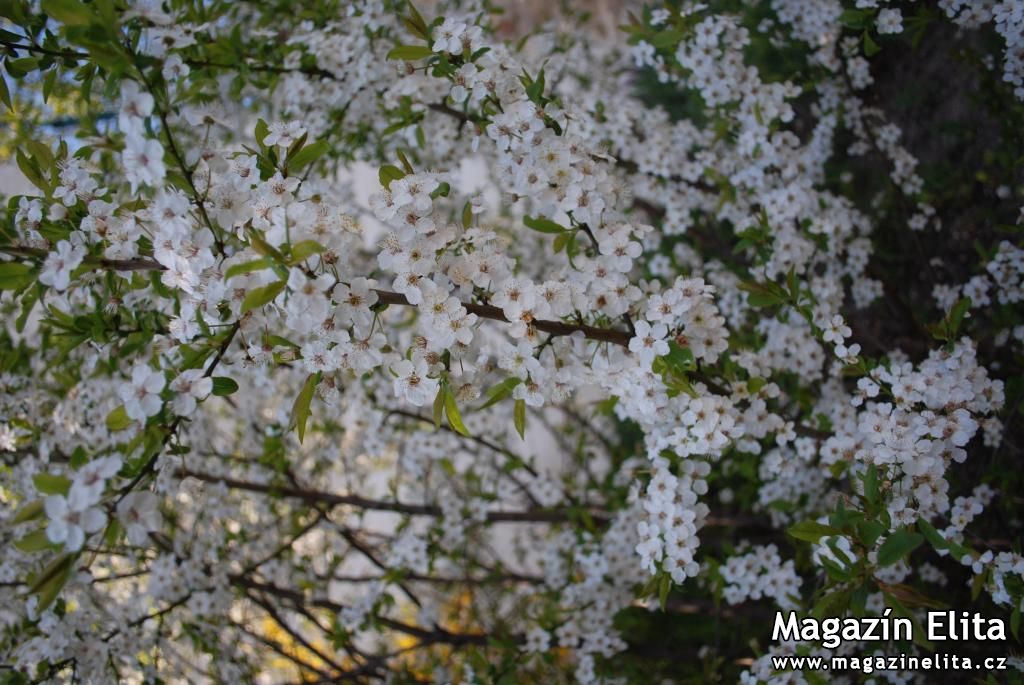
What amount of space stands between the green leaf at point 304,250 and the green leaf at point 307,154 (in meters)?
0.28

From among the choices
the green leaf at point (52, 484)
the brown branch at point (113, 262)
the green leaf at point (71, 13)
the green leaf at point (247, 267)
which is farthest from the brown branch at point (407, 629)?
the green leaf at point (71, 13)

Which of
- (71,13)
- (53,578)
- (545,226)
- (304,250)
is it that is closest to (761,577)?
(545,226)

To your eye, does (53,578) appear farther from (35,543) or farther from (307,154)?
(307,154)

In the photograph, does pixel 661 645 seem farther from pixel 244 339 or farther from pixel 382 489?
pixel 382 489

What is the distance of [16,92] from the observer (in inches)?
114

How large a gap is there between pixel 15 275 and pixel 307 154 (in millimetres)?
479

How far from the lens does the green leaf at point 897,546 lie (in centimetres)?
115

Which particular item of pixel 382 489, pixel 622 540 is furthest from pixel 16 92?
pixel 382 489

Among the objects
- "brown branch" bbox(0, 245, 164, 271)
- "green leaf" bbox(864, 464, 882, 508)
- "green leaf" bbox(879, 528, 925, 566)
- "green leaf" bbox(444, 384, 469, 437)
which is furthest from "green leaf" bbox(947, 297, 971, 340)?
"brown branch" bbox(0, 245, 164, 271)

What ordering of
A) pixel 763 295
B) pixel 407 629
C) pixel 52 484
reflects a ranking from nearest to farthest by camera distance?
pixel 52 484
pixel 763 295
pixel 407 629

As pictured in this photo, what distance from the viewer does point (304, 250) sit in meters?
1.06

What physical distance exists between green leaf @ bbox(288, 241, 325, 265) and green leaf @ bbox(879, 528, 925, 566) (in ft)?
3.04

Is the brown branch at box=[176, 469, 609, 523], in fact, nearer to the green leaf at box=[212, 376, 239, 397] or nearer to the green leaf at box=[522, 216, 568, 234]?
the green leaf at box=[212, 376, 239, 397]

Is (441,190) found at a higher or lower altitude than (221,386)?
higher
